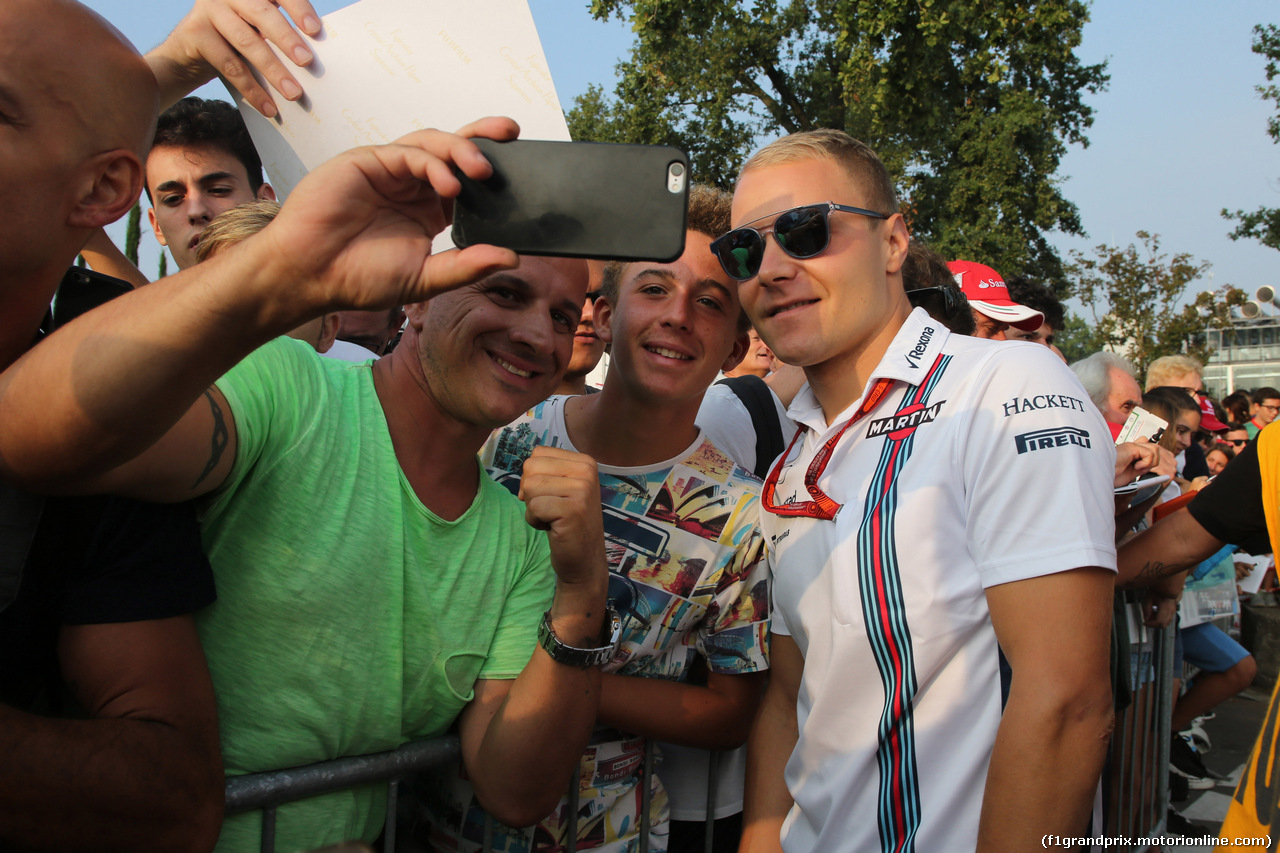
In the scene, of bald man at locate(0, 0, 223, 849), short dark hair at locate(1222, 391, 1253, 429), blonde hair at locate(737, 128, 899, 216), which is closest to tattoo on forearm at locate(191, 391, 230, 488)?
bald man at locate(0, 0, 223, 849)

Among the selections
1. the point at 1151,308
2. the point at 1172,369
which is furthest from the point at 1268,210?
the point at 1172,369

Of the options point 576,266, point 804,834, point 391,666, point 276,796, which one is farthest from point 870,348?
point 276,796

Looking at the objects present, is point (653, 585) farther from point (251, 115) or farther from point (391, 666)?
point (251, 115)

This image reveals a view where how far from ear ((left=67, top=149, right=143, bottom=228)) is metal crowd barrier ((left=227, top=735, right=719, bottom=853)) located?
3.41 ft

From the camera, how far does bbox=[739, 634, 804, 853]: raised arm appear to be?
2.05 m

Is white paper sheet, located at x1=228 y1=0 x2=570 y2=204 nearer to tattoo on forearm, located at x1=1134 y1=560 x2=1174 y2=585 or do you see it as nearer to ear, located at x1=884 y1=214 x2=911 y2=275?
ear, located at x1=884 y1=214 x2=911 y2=275

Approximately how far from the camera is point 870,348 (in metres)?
2.09

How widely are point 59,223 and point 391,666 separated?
99 centimetres

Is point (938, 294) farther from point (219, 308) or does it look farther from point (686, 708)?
point (219, 308)

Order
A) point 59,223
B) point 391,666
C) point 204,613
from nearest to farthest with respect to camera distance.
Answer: point 59,223, point 204,613, point 391,666

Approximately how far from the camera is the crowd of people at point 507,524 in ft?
3.58

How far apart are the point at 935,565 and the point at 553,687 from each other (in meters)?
0.83

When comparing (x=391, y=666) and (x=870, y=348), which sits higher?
(x=870, y=348)

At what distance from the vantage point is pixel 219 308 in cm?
95
